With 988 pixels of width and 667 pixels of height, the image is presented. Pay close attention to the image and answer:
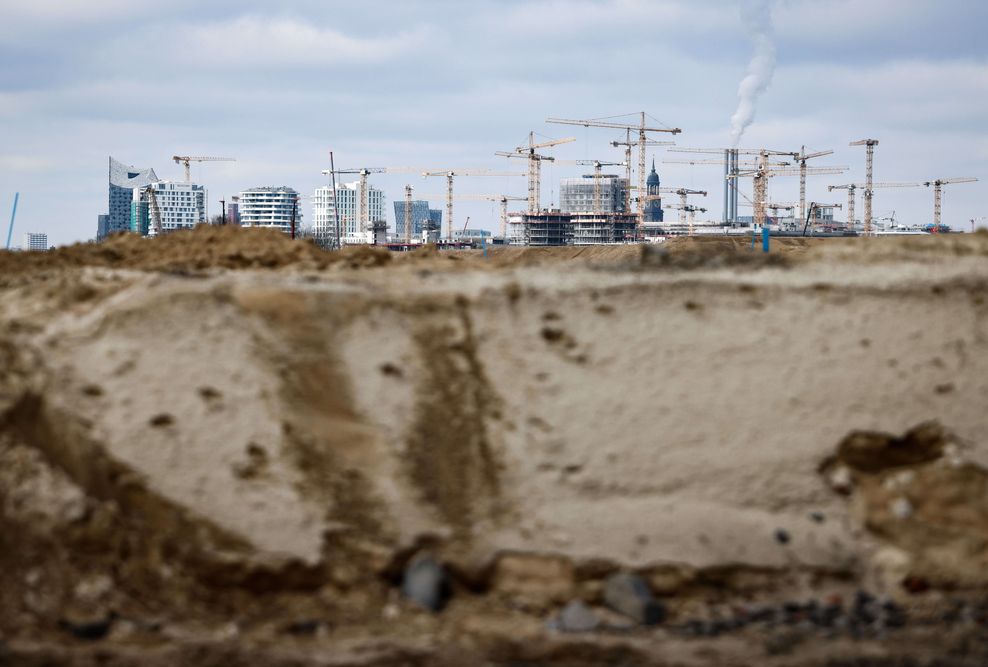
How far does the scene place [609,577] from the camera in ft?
29.2

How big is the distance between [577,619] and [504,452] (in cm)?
163

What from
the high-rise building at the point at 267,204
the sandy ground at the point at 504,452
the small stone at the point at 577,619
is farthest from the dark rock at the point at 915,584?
the high-rise building at the point at 267,204

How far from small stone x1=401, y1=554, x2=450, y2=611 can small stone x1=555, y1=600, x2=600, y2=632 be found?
0.97 meters

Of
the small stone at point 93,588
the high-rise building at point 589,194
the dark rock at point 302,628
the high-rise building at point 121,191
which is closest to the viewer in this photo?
the dark rock at point 302,628

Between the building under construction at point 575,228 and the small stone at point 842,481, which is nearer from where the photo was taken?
the small stone at point 842,481

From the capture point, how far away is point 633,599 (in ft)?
27.9

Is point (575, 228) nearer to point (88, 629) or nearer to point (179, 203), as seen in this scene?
point (179, 203)

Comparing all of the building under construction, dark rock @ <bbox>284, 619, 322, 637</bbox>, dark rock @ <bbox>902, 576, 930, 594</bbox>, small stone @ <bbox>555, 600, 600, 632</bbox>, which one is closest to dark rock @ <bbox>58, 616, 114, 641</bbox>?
dark rock @ <bbox>284, 619, 322, 637</bbox>

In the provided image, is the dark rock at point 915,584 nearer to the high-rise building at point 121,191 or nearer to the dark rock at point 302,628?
the dark rock at point 302,628

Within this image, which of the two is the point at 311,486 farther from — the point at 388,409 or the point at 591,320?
the point at 591,320

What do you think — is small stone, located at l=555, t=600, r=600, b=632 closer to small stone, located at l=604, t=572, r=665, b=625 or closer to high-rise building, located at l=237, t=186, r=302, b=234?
small stone, located at l=604, t=572, r=665, b=625

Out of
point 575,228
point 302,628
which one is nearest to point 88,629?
point 302,628

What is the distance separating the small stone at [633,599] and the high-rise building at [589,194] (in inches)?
6427

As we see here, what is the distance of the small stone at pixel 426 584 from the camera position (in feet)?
28.5
